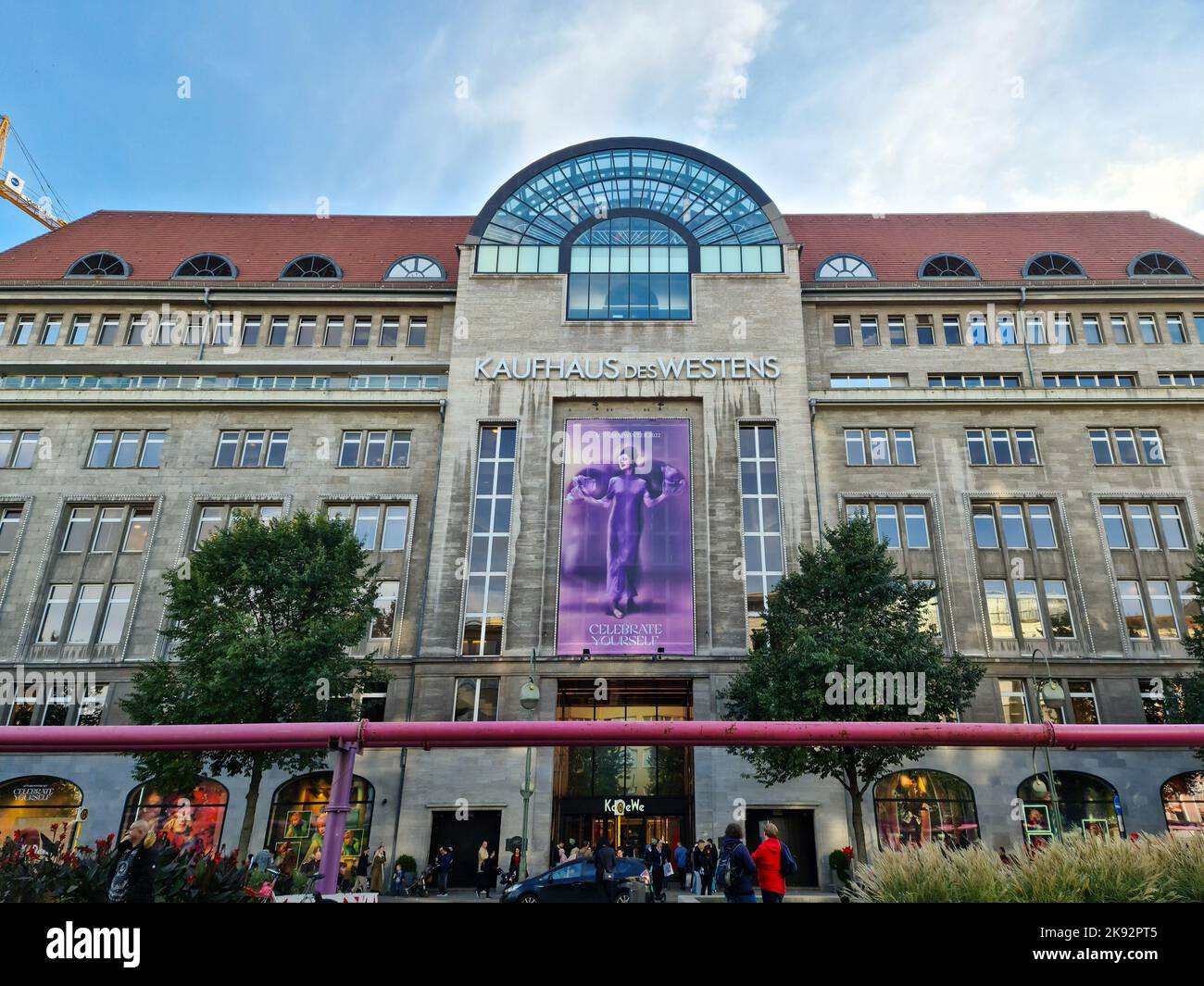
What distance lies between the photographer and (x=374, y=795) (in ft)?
101

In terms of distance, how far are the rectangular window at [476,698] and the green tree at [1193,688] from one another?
25388 mm

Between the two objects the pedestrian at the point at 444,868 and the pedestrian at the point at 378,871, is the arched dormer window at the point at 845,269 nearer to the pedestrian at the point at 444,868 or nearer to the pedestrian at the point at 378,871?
the pedestrian at the point at 444,868

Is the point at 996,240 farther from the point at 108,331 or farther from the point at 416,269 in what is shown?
Result: the point at 108,331

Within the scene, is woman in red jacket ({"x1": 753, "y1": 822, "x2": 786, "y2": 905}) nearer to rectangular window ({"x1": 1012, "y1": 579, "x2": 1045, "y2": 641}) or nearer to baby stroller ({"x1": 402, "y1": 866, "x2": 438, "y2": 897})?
baby stroller ({"x1": 402, "y1": 866, "x2": 438, "y2": 897})

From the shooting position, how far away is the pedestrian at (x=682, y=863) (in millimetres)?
28203

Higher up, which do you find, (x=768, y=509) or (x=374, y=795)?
(x=768, y=509)

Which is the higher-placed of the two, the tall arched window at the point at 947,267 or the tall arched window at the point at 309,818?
the tall arched window at the point at 947,267

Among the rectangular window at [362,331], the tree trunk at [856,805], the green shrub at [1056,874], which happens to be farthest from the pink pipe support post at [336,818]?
the rectangular window at [362,331]

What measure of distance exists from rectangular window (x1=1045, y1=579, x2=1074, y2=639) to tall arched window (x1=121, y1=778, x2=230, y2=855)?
35277mm

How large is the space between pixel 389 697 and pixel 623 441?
51.1 ft
